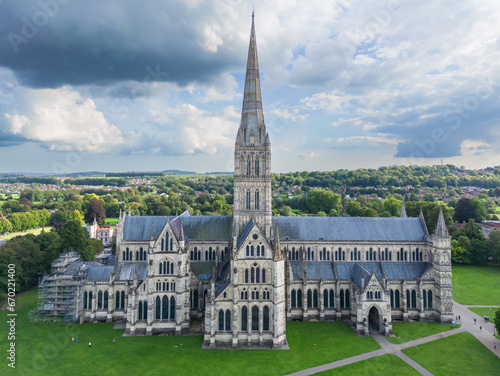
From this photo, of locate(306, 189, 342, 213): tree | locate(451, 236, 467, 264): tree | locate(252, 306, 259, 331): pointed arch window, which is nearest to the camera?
locate(252, 306, 259, 331): pointed arch window

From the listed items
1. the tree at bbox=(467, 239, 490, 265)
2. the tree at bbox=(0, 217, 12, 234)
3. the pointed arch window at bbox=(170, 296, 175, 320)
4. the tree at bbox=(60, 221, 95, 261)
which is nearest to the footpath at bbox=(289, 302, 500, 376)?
the pointed arch window at bbox=(170, 296, 175, 320)

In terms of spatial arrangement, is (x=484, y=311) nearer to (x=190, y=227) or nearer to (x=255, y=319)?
(x=255, y=319)

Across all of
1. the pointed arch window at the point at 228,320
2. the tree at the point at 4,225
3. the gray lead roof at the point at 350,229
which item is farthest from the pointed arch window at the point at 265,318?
the tree at the point at 4,225

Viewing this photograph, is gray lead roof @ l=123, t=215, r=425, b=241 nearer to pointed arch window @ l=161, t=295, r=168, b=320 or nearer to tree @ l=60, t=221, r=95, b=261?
pointed arch window @ l=161, t=295, r=168, b=320

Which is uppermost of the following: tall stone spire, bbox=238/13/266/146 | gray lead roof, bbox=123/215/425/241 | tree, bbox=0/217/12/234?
tall stone spire, bbox=238/13/266/146

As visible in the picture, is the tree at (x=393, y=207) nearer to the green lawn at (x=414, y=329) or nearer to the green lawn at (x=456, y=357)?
the green lawn at (x=414, y=329)

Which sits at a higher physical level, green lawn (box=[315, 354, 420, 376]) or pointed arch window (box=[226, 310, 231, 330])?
pointed arch window (box=[226, 310, 231, 330])

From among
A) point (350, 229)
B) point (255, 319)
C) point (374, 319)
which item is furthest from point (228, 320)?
point (350, 229)
